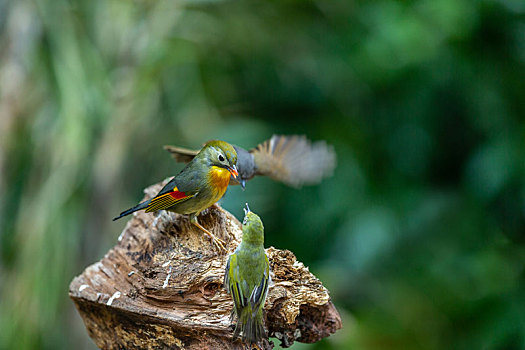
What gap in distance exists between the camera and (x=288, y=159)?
348 centimetres

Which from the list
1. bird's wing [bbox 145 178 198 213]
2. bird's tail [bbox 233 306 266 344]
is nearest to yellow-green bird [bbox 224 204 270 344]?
bird's tail [bbox 233 306 266 344]

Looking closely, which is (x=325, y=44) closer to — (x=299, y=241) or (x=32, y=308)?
(x=299, y=241)

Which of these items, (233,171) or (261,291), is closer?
(261,291)

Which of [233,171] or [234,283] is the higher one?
[233,171]

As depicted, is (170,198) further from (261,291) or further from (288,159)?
(288,159)

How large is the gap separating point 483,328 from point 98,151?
3829 mm

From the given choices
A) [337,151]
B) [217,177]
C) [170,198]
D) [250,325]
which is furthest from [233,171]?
[337,151]

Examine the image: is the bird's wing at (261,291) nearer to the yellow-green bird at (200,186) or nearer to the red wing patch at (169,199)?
the yellow-green bird at (200,186)

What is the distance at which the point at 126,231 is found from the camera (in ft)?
10.4

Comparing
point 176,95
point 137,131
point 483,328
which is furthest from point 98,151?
point 483,328

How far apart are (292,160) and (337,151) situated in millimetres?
2828

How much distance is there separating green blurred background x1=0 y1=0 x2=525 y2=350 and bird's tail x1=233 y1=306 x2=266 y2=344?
316 centimetres

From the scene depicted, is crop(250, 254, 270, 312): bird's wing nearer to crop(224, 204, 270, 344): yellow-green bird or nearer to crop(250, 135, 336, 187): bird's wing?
crop(224, 204, 270, 344): yellow-green bird

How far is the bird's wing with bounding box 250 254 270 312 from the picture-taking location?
2422 millimetres
